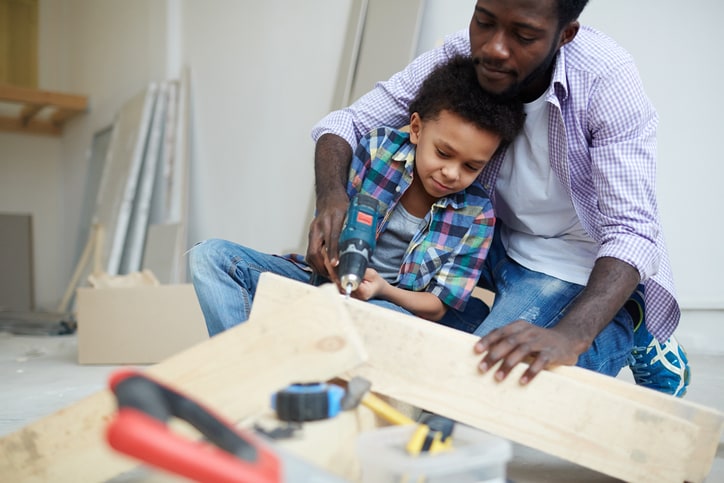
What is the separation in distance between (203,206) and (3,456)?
4.12 metres

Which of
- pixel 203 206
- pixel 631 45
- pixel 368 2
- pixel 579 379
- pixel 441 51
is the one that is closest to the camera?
pixel 579 379

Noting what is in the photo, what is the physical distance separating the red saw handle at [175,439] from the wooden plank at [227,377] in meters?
0.47

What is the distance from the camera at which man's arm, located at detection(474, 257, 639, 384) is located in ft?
4.34

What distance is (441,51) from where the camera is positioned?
80.0 inches

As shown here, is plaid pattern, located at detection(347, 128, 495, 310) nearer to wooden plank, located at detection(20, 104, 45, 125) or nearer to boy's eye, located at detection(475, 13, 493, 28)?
boy's eye, located at detection(475, 13, 493, 28)

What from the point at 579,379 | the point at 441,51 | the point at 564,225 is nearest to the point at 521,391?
the point at 579,379

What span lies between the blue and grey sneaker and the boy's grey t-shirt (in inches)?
24.1

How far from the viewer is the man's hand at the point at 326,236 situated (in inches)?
65.8

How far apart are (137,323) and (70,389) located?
0.72m

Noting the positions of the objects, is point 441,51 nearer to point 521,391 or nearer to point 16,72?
point 521,391

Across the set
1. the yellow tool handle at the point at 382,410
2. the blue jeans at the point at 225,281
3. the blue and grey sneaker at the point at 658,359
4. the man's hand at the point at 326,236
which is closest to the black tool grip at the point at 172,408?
the yellow tool handle at the point at 382,410

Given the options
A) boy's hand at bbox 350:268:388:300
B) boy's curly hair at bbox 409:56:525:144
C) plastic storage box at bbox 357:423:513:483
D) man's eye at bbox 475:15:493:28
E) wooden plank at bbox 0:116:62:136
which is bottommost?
wooden plank at bbox 0:116:62:136

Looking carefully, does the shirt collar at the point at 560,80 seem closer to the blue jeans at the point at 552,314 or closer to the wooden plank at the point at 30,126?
the blue jeans at the point at 552,314

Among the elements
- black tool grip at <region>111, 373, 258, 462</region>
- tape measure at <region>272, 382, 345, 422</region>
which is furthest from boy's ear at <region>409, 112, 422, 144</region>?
black tool grip at <region>111, 373, 258, 462</region>
